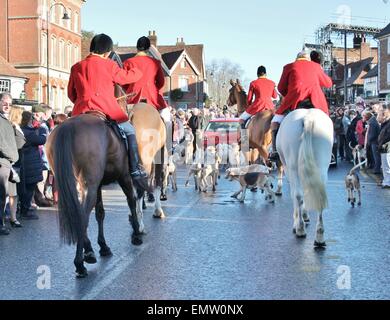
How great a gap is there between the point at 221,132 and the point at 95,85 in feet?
52.8

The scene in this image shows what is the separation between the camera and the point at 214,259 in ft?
24.0

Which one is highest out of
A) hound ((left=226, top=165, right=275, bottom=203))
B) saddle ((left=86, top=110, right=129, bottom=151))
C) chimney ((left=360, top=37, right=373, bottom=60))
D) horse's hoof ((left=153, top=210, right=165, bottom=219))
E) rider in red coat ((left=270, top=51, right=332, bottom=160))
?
chimney ((left=360, top=37, right=373, bottom=60))

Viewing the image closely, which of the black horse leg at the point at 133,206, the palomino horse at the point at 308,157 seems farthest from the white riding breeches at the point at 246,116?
the black horse leg at the point at 133,206

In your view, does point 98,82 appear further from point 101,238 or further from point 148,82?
point 148,82

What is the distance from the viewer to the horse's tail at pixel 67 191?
21.1 feet

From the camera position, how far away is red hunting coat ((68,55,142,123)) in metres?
7.18

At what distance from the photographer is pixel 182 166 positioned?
2339 cm

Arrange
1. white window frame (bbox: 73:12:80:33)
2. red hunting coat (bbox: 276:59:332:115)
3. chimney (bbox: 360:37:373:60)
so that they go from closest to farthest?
red hunting coat (bbox: 276:59:332:115)
white window frame (bbox: 73:12:80:33)
chimney (bbox: 360:37:373:60)

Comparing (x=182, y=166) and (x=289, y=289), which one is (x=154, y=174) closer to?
(x=289, y=289)

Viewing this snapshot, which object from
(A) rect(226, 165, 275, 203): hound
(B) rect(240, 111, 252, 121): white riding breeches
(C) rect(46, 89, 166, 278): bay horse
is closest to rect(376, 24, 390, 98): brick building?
(B) rect(240, 111, 252, 121): white riding breeches

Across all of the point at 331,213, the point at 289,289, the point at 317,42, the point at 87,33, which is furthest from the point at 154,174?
the point at 87,33

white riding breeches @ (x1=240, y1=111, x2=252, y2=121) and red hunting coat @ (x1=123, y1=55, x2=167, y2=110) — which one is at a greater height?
red hunting coat @ (x1=123, y1=55, x2=167, y2=110)

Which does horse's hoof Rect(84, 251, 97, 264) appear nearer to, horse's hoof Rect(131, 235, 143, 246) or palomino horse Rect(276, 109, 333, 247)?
horse's hoof Rect(131, 235, 143, 246)

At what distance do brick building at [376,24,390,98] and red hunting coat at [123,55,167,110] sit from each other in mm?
58869
